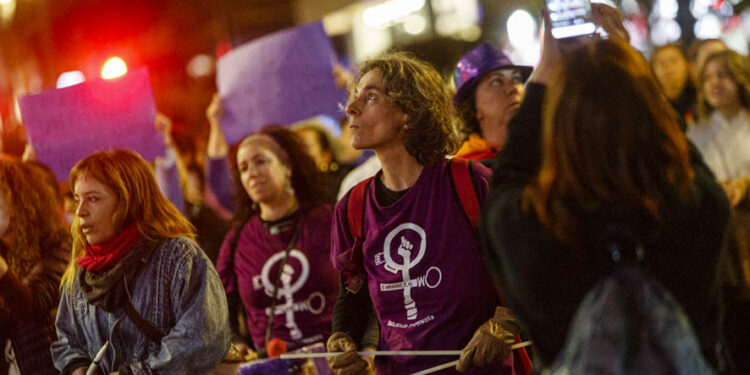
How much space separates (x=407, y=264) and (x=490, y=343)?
0.49 m

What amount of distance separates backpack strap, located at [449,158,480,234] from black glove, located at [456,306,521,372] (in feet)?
1.27

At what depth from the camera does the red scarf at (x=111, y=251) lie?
371 cm

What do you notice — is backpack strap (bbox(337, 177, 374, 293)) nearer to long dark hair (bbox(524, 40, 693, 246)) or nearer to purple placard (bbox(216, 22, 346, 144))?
long dark hair (bbox(524, 40, 693, 246))

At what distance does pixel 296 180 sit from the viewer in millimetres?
5418

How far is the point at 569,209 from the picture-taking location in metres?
2.26

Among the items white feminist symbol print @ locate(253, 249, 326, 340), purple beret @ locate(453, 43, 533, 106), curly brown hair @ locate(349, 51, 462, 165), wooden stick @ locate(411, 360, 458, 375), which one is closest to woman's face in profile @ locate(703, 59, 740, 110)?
purple beret @ locate(453, 43, 533, 106)

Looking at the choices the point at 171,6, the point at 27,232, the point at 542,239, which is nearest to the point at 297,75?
the point at 27,232

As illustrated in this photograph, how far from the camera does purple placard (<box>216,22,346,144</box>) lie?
6.16m

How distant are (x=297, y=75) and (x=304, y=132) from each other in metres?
1.73

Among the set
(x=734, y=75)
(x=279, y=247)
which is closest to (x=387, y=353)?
(x=279, y=247)

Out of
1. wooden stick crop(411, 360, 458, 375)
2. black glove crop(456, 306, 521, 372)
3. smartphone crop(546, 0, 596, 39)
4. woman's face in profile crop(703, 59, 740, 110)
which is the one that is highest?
smartphone crop(546, 0, 596, 39)

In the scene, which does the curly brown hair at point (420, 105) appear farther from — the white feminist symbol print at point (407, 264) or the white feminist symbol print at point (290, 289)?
the white feminist symbol print at point (290, 289)

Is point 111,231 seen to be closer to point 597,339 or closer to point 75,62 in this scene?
point 597,339

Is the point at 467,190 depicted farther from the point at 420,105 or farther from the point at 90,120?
the point at 90,120
